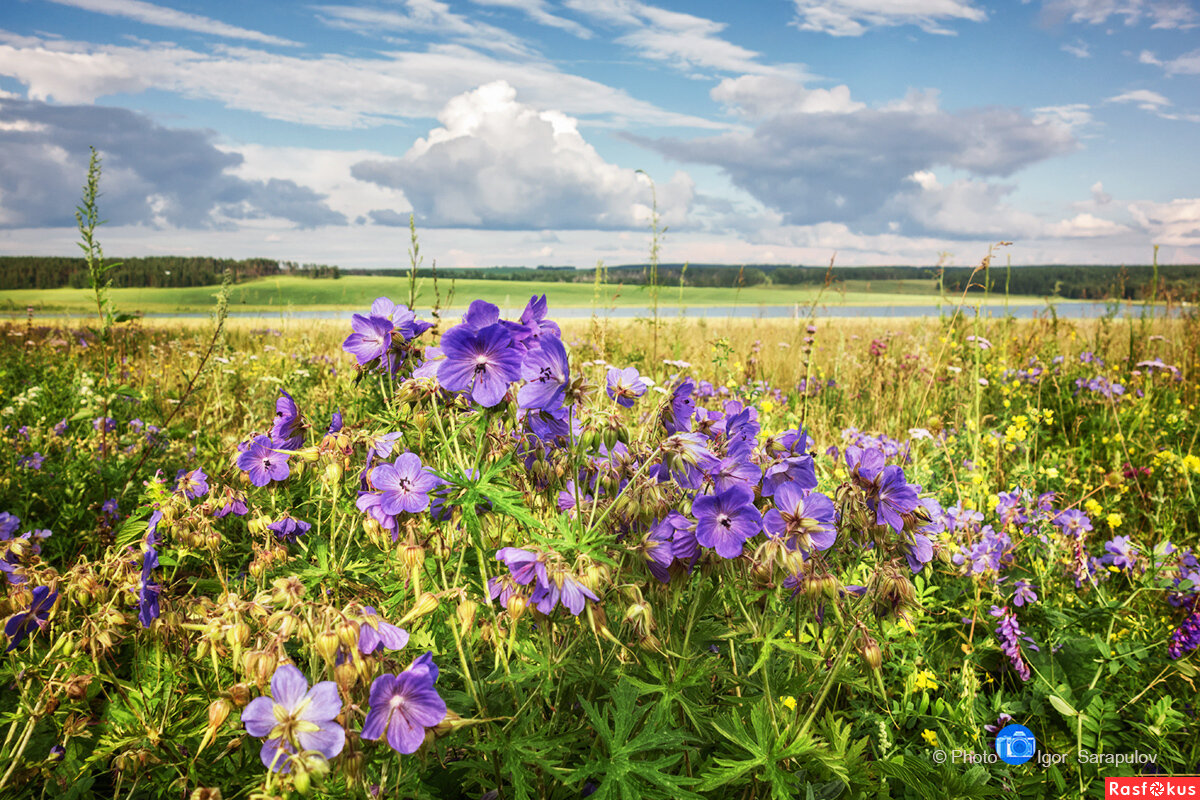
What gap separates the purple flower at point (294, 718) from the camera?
972 millimetres

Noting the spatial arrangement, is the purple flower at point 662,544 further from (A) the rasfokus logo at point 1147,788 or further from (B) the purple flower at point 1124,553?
(B) the purple flower at point 1124,553

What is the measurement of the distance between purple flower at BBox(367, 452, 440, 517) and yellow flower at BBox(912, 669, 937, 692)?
1.97 metres

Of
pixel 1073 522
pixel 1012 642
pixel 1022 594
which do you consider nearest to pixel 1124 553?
pixel 1073 522

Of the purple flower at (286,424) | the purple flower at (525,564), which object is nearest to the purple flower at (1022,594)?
the purple flower at (525,564)

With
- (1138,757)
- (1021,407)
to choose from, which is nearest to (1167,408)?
(1021,407)

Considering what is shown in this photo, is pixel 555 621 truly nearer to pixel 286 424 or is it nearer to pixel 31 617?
pixel 286 424

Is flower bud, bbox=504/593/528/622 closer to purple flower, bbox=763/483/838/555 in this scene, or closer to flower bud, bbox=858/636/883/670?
purple flower, bbox=763/483/838/555

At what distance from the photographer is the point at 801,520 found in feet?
4.23

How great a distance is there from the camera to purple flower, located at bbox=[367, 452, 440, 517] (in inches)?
53.4

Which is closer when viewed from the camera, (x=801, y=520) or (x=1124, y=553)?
(x=801, y=520)

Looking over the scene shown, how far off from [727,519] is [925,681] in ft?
5.12

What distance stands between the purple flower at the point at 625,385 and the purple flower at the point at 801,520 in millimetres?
431

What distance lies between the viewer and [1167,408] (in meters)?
5.55

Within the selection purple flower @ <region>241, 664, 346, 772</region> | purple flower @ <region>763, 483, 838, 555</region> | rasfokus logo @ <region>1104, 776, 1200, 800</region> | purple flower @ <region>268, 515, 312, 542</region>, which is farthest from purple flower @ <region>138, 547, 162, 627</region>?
rasfokus logo @ <region>1104, 776, 1200, 800</region>
